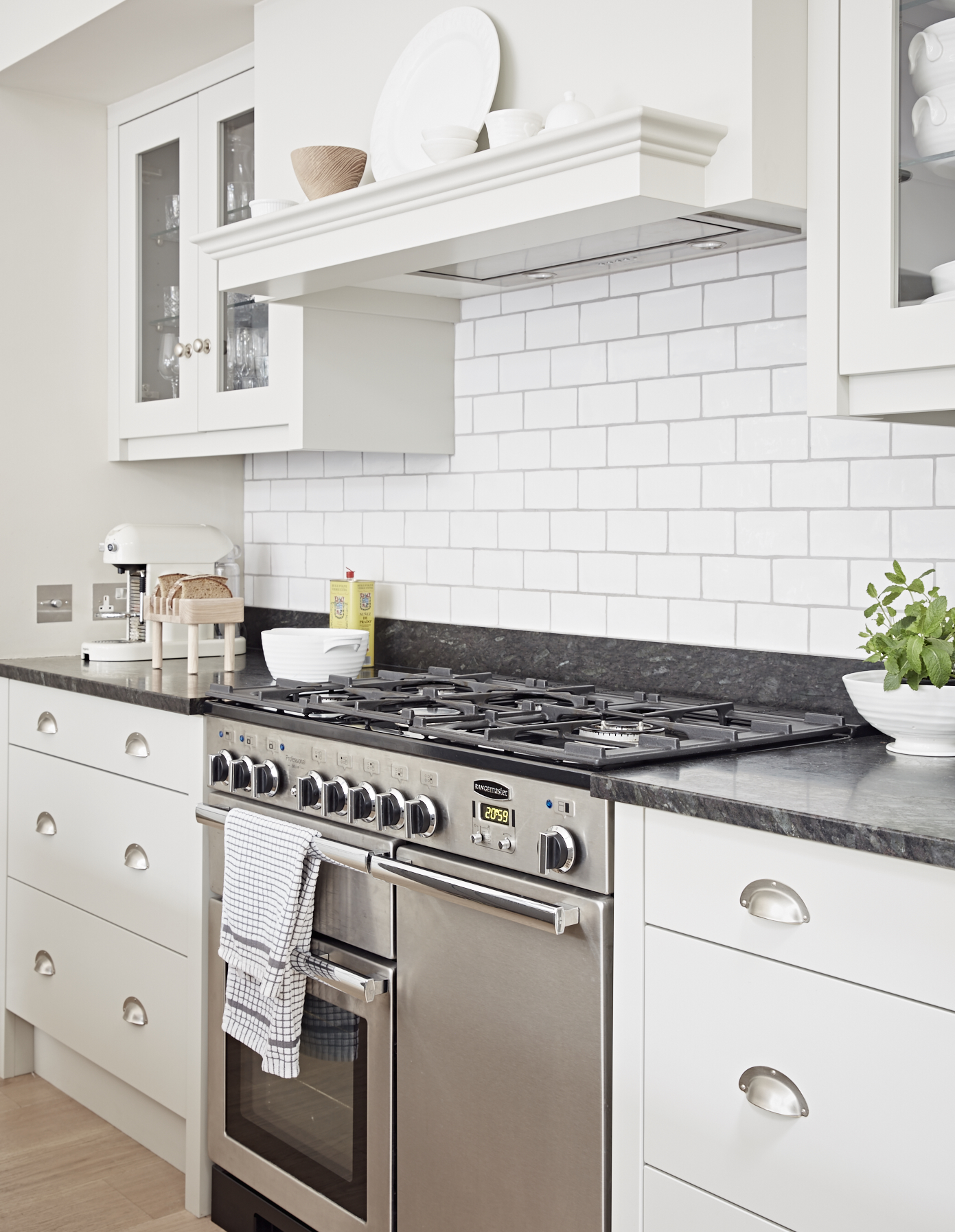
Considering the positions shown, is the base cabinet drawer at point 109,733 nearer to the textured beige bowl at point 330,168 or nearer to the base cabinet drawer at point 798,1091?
the textured beige bowl at point 330,168

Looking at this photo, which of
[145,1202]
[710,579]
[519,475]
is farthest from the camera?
[519,475]

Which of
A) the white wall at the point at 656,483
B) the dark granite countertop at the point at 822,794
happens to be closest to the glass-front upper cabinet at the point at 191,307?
the white wall at the point at 656,483

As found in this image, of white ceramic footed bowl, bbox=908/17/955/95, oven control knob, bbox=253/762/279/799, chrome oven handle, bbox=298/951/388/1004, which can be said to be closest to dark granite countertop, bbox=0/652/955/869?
chrome oven handle, bbox=298/951/388/1004

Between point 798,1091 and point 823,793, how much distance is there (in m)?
0.36

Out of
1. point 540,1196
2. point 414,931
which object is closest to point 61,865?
point 414,931

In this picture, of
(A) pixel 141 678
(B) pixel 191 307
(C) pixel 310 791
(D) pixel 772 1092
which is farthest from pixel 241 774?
(B) pixel 191 307

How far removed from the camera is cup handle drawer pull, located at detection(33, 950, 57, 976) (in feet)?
10.6

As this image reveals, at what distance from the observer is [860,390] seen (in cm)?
189

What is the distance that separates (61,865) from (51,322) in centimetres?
149

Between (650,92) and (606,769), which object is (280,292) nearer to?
(650,92)

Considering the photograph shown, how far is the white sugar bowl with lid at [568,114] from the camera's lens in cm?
207

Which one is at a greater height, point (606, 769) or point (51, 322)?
point (51, 322)

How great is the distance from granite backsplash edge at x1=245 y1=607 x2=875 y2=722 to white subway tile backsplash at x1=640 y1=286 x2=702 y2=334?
642 mm

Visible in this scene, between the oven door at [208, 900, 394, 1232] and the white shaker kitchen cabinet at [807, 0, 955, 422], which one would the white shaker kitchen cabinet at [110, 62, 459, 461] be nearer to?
the oven door at [208, 900, 394, 1232]
